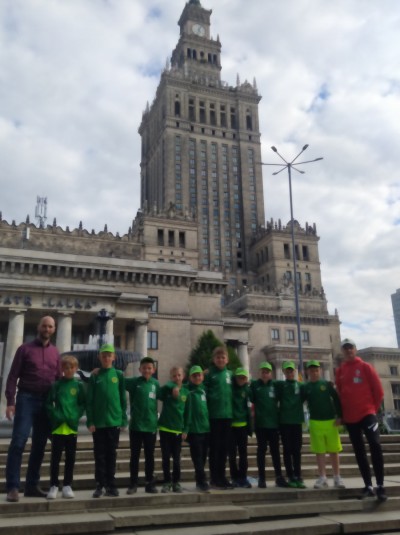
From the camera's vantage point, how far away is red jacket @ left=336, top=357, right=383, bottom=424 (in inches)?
346

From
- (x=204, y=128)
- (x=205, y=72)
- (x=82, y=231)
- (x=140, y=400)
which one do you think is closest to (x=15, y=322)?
(x=82, y=231)

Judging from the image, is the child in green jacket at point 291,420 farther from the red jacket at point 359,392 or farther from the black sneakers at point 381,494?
the black sneakers at point 381,494

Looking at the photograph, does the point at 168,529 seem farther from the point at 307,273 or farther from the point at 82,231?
the point at 307,273

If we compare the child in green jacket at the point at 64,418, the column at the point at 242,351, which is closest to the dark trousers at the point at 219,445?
the child in green jacket at the point at 64,418

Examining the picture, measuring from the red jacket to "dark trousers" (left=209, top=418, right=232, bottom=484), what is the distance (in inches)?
84.8

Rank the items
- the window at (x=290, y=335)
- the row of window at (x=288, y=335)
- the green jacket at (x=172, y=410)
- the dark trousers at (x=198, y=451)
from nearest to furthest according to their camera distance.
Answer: the dark trousers at (x=198, y=451)
the green jacket at (x=172, y=410)
the row of window at (x=288, y=335)
the window at (x=290, y=335)

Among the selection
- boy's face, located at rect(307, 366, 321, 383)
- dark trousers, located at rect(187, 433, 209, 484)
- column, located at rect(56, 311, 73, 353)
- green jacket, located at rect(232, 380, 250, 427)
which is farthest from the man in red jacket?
column, located at rect(56, 311, 73, 353)

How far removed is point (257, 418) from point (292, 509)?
2160 mm

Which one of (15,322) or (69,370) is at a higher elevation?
(15,322)

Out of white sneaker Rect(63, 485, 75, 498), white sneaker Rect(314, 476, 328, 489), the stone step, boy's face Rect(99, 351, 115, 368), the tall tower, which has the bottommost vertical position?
the stone step

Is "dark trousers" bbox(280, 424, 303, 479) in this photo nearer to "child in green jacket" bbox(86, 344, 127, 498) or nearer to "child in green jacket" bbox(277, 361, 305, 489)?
"child in green jacket" bbox(277, 361, 305, 489)

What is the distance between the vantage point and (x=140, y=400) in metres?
9.04

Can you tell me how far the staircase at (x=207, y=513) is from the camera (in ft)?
22.0

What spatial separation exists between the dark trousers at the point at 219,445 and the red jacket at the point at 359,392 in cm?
215
